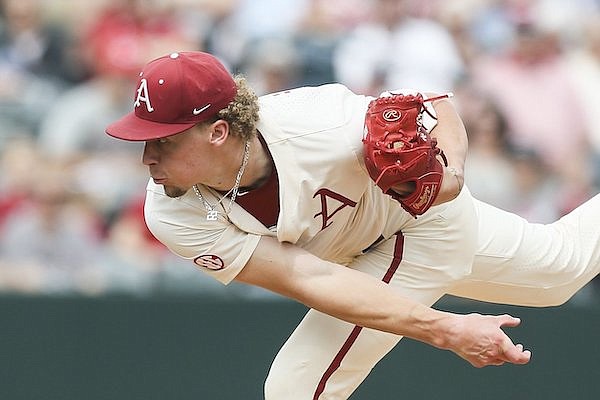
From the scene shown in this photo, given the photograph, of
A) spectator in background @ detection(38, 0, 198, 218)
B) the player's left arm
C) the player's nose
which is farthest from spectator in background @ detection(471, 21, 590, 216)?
the player's nose

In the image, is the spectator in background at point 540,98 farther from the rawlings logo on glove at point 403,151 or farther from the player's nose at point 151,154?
the player's nose at point 151,154

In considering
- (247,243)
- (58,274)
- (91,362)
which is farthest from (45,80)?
(247,243)

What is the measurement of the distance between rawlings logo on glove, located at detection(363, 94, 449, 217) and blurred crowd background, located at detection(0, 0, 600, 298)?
2.31 meters

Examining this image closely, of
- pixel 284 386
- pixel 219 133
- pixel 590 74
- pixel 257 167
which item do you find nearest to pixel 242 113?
pixel 219 133

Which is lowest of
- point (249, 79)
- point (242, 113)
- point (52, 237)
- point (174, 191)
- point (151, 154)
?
point (52, 237)

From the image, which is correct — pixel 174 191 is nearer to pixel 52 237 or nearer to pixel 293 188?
pixel 293 188

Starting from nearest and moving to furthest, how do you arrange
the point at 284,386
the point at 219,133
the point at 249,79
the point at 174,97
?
the point at 174,97 → the point at 219,133 → the point at 284,386 → the point at 249,79

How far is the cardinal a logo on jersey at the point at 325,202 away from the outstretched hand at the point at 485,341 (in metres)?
0.55

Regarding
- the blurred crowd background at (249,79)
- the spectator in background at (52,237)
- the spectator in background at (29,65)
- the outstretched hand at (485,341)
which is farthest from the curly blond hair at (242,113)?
the spectator in background at (29,65)

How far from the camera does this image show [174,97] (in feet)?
10.5

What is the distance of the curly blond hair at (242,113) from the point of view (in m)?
3.30

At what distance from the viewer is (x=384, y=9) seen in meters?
6.38

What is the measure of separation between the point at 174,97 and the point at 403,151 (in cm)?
64

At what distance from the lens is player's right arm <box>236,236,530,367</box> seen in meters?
3.28
